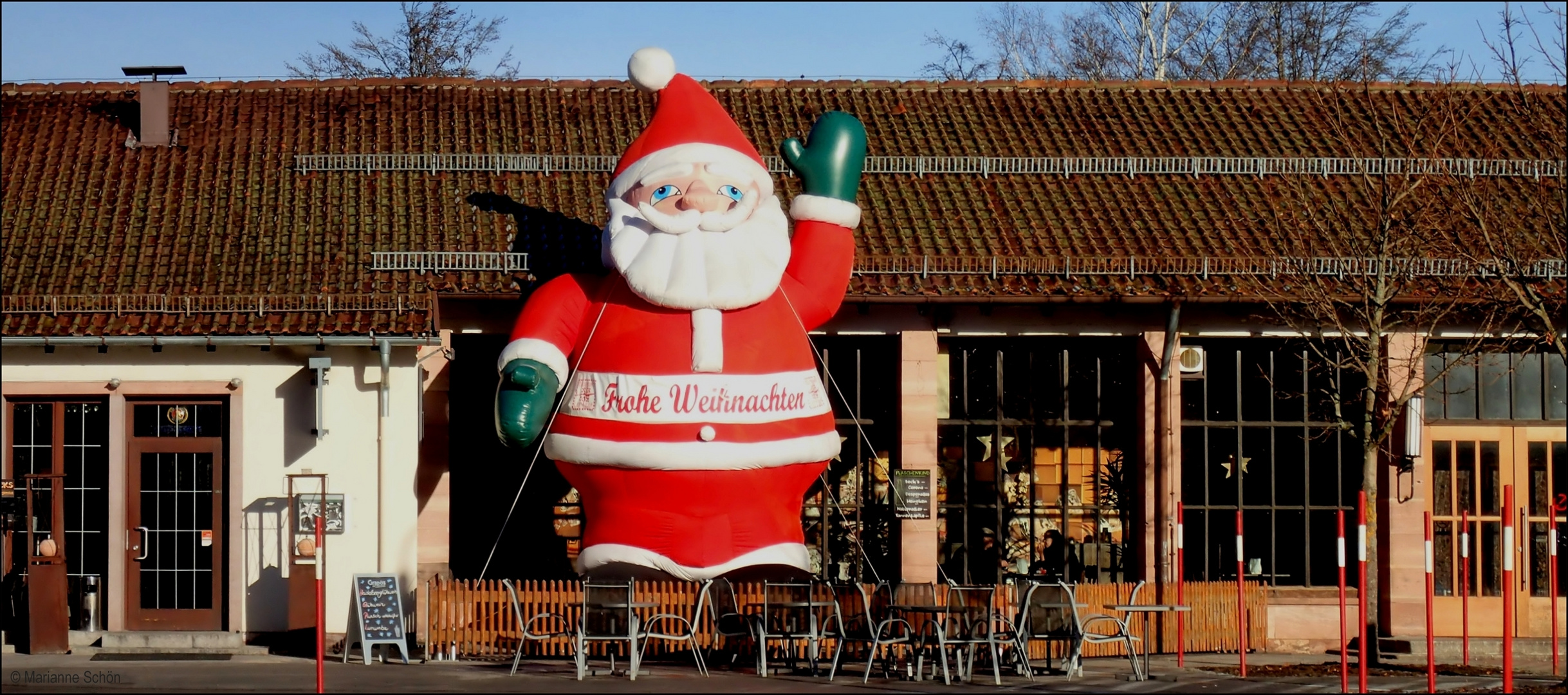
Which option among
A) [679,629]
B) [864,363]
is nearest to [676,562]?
[679,629]

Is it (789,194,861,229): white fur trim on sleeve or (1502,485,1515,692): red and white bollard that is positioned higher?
(789,194,861,229): white fur trim on sleeve

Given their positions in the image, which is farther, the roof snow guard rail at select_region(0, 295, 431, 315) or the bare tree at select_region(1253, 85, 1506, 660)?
the roof snow guard rail at select_region(0, 295, 431, 315)

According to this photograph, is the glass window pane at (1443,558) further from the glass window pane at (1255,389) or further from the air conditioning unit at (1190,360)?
the air conditioning unit at (1190,360)

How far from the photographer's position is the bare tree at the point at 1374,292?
18.9m

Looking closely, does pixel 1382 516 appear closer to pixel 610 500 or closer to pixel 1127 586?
pixel 1127 586

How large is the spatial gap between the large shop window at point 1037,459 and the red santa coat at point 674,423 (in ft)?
12.5

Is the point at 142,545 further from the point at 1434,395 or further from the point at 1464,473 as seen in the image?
the point at 1464,473

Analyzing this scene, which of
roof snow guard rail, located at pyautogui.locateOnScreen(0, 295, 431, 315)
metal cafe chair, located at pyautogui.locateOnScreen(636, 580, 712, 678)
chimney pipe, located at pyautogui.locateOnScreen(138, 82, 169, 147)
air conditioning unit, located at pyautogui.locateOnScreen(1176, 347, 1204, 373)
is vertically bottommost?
metal cafe chair, located at pyautogui.locateOnScreen(636, 580, 712, 678)

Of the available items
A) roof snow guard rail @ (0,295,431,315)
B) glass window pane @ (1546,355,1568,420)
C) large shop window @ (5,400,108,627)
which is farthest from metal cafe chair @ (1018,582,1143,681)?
large shop window @ (5,400,108,627)

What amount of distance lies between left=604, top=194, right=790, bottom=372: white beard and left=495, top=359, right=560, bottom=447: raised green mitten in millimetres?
1063

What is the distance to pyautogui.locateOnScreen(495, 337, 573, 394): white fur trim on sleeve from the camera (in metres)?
17.6

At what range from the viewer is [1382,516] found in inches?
822

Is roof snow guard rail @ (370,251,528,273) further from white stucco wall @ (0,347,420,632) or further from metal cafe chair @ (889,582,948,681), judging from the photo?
metal cafe chair @ (889,582,948,681)

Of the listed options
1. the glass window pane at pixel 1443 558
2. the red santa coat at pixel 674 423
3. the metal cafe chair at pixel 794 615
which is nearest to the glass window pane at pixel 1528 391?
the glass window pane at pixel 1443 558
